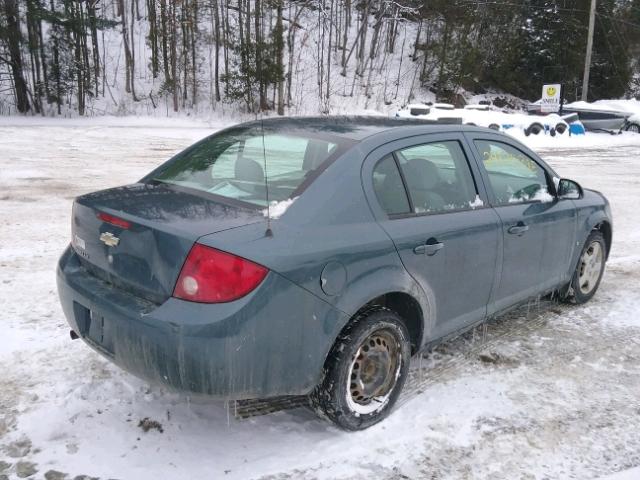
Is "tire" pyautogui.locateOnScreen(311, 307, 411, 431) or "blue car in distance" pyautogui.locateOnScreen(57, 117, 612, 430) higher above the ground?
"blue car in distance" pyautogui.locateOnScreen(57, 117, 612, 430)

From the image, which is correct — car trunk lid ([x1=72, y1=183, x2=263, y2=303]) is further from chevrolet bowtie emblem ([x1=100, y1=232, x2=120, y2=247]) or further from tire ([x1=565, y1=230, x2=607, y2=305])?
tire ([x1=565, y1=230, x2=607, y2=305])

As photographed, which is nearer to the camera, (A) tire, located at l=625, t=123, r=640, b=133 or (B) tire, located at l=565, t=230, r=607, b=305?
(B) tire, located at l=565, t=230, r=607, b=305

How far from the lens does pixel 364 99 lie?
35.9 metres

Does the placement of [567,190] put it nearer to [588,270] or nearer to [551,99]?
[588,270]

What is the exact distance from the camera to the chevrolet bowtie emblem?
2.78 metres

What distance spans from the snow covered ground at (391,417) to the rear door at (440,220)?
513mm

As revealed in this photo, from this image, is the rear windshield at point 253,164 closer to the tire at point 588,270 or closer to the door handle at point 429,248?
the door handle at point 429,248

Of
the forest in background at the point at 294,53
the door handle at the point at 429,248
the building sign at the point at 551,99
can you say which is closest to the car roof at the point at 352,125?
→ the door handle at the point at 429,248

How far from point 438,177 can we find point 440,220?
343 mm

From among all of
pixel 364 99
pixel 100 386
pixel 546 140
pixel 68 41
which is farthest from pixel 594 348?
pixel 364 99

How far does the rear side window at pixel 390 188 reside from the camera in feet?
10.1

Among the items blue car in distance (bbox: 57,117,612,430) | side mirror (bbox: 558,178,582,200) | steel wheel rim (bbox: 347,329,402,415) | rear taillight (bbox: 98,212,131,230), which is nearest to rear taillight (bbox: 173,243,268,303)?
blue car in distance (bbox: 57,117,612,430)

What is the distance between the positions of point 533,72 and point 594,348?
39.4 meters

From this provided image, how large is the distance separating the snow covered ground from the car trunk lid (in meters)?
0.80
